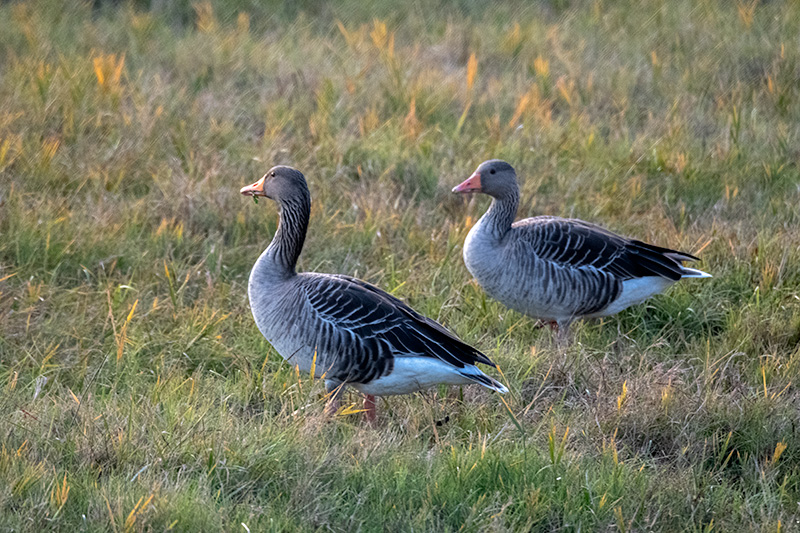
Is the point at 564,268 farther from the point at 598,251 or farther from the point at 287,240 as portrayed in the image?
the point at 287,240

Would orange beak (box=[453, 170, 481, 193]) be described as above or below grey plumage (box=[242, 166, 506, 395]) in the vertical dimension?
above

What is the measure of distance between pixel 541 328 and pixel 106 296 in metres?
2.80

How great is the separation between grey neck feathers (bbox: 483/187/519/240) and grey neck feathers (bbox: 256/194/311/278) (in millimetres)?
1322

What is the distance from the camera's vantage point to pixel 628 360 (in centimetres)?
482

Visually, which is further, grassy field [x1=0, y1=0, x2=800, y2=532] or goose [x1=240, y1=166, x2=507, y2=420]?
goose [x1=240, y1=166, x2=507, y2=420]

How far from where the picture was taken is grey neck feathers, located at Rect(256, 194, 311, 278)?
4.62m

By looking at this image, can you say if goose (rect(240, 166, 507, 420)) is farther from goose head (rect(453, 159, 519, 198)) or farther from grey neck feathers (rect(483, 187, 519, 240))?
goose head (rect(453, 159, 519, 198))

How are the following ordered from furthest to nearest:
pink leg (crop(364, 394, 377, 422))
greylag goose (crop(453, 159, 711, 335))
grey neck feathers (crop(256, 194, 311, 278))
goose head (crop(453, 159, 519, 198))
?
goose head (crop(453, 159, 519, 198))
greylag goose (crop(453, 159, 711, 335))
grey neck feathers (crop(256, 194, 311, 278))
pink leg (crop(364, 394, 377, 422))

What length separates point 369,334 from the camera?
429 centimetres

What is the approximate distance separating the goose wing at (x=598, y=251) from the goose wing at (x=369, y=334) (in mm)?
1301

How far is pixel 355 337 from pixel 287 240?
29.6 inches

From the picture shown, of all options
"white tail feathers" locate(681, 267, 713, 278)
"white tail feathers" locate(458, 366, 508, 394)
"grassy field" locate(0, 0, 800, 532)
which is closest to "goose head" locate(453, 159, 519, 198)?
"grassy field" locate(0, 0, 800, 532)

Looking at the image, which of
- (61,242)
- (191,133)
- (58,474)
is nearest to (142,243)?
(61,242)

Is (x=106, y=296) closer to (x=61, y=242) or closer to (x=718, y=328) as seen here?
(x=61, y=242)
